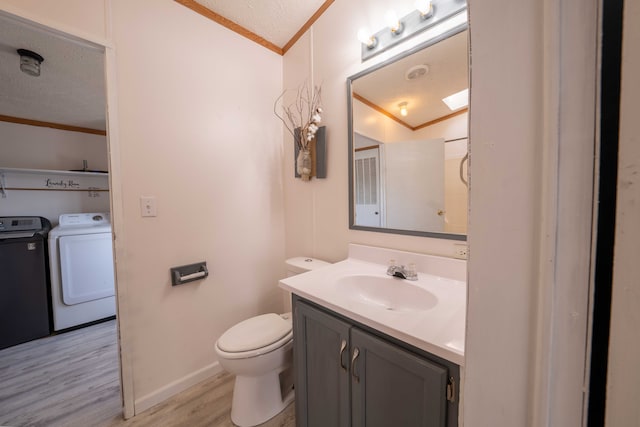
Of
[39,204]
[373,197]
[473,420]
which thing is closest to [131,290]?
[373,197]

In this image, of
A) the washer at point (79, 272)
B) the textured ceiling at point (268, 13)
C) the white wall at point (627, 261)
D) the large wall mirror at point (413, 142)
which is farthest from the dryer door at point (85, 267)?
the white wall at point (627, 261)

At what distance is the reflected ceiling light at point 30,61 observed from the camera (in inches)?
58.7

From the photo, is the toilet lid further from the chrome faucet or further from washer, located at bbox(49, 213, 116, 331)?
washer, located at bbox(49, 213, 116, 331)

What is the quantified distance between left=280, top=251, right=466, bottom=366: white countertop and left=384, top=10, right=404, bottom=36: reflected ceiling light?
1.17 metres

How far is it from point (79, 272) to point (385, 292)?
9.46ft

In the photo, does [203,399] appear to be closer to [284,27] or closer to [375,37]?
[375,37]

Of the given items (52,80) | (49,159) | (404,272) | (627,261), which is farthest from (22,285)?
(627,261)

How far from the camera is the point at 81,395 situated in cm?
144

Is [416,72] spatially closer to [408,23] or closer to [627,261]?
[408,23]

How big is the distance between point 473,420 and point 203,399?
64.6 inches

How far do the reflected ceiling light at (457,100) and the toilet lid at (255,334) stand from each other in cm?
142

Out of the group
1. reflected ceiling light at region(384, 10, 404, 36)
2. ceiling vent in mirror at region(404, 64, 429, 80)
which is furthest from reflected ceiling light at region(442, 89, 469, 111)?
reflected ceiling light at region(384, 10, 404, 36)

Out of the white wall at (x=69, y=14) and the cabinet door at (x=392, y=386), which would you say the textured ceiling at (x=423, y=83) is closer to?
the cabinet door at (x=392, y=386)

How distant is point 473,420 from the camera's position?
0.35m
